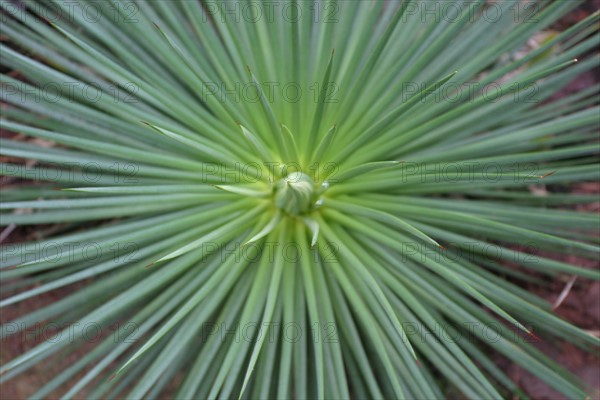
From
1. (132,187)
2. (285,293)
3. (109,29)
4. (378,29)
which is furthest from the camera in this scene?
(378,29)

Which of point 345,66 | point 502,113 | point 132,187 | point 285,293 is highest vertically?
point 345,66

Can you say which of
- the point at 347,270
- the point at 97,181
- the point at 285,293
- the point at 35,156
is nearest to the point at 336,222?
the point at 347,270

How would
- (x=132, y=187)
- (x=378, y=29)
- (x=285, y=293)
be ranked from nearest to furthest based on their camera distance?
(x=132, y=187)
(x=285, y=293)
(x=378, y=29)

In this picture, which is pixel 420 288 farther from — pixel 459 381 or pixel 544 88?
pixel 544 88

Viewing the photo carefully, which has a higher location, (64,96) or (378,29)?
(378,29)
